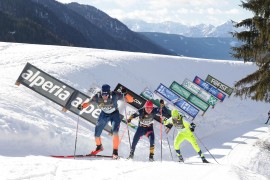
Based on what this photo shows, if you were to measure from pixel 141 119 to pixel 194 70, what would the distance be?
25060 millimetres

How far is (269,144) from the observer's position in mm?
20594

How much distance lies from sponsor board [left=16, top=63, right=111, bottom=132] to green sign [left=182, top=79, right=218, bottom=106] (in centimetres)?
1417

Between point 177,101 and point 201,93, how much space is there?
4969 mm

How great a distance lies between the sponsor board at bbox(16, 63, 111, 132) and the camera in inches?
689

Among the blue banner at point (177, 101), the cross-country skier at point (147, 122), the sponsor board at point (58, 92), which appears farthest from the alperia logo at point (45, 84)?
the blue banner at point (177, 101)

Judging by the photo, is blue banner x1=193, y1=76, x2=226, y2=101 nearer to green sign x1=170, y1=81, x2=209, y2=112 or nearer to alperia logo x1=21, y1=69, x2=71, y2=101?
green sign x1=170, y1=81, x2=209, y2=112

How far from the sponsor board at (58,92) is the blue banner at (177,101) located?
29.9 feet

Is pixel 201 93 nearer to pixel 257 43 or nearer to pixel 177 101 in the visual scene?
pixel 177 101

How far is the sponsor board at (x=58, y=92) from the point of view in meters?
17.5

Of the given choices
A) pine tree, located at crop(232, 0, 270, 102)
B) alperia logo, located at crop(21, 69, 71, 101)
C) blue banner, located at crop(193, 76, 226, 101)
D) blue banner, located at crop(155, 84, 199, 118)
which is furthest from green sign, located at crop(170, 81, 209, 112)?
alperia logo, located at crop(21, 69, 71, 101)

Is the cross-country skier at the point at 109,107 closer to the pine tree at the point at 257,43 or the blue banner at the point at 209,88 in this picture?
the pine tree at the point at 257,43

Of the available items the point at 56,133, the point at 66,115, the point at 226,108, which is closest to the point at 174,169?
the point at 56,133

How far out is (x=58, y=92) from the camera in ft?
59.4

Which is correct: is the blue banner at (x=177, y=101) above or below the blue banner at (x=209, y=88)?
below
